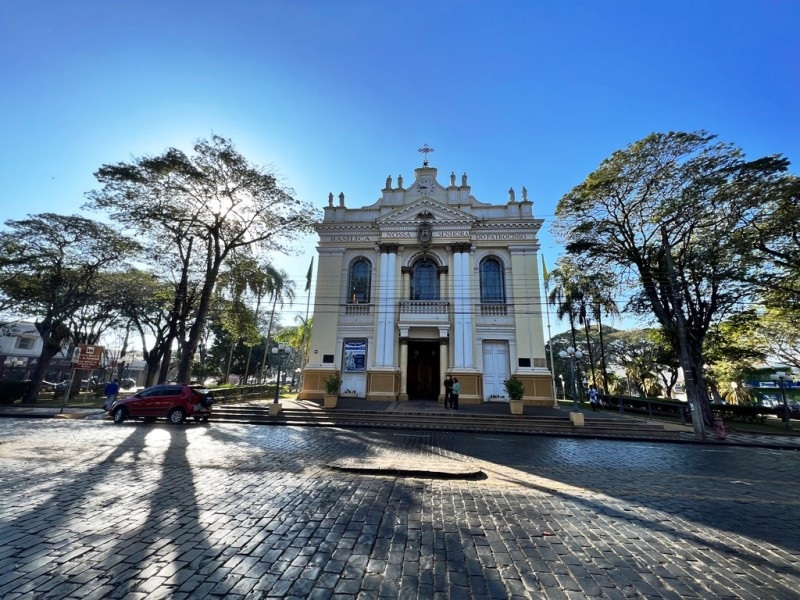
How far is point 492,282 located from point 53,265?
29.9 meters

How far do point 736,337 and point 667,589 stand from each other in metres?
27.3

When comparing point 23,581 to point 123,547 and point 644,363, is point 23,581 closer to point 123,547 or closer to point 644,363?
point 123,547

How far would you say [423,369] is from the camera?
2216cm

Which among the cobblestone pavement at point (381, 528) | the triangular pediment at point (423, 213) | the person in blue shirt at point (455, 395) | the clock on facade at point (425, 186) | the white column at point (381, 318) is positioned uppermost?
the clock on facade at point (425, 186)

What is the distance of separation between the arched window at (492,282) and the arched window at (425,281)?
3049 mm

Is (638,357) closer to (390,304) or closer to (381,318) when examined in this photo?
(390,304)

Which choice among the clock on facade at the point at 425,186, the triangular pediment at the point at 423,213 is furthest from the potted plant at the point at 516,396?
the clock on facade at the point at 425,186

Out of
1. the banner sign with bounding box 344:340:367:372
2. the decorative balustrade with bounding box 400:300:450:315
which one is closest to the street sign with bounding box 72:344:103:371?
the banner sign with bounding box 344:340:367:372

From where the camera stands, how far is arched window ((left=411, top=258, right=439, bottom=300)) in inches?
879

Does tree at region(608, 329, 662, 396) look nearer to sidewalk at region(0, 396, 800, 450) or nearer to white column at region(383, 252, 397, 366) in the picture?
sidewalk at region(0, 396, 800, 450)

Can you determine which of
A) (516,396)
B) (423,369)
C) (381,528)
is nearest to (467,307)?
(423,369)

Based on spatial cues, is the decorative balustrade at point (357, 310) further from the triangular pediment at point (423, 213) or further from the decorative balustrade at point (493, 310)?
the decorative balustrade at point (493, 310)

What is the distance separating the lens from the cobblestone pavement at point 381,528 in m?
2.98

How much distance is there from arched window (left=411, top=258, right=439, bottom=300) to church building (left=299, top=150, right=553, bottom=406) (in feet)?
0.22
